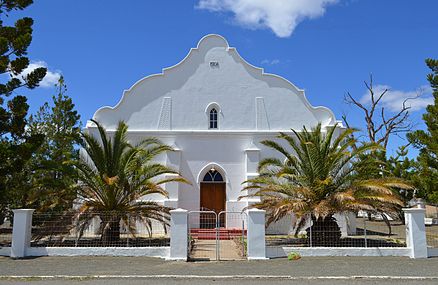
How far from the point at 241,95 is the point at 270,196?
745 cm

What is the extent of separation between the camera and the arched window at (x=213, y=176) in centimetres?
1955

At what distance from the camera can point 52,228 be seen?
42.8 feet

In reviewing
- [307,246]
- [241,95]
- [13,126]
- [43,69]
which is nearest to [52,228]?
[13,126]

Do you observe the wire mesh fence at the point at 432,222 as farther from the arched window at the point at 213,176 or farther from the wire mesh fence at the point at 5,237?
the wire mesh fence at the point at 5,237

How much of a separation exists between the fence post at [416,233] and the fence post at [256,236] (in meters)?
4.63

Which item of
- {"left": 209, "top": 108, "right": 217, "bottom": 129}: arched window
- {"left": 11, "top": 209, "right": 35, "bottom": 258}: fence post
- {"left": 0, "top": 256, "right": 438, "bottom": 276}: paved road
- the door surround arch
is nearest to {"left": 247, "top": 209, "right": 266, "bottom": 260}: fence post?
{"left": 0, "top": 256, "right": 438, "bottom": 276}: paved road

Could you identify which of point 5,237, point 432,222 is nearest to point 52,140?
point 5,237

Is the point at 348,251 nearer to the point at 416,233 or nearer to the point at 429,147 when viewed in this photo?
the point at 416,233

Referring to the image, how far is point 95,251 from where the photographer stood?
12.5 metres

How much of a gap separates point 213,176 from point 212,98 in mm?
3980

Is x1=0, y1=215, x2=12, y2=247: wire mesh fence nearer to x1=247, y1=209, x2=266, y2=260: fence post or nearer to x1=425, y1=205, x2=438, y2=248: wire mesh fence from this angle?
x1=247, y1=209, x2=266, y2=260: fence post

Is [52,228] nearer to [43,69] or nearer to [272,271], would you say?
[43,69]

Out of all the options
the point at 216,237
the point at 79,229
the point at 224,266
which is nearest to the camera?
the point at 224,266

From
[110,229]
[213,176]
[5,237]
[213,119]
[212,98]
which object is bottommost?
[5,237]
